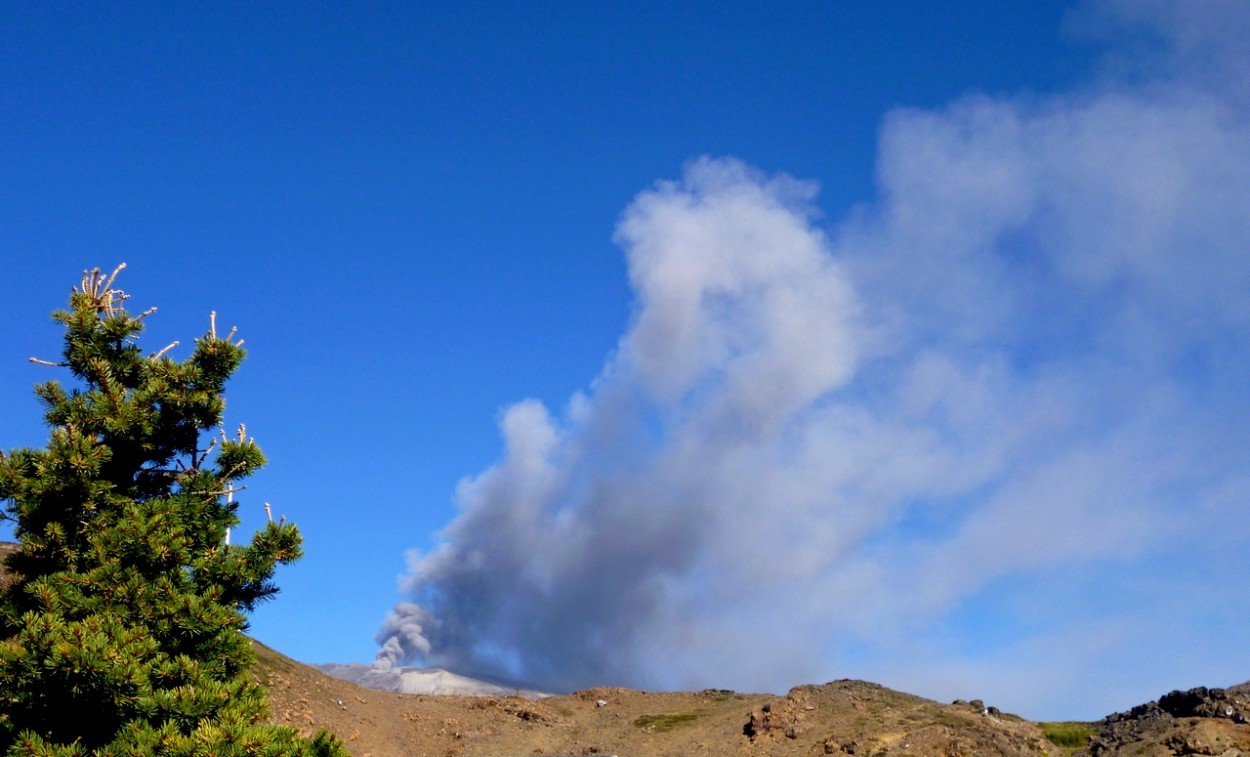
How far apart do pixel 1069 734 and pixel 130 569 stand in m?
49.7

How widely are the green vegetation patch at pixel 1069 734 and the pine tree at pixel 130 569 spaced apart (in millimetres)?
45454

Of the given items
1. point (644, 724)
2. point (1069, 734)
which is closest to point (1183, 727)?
point (1069, 734)

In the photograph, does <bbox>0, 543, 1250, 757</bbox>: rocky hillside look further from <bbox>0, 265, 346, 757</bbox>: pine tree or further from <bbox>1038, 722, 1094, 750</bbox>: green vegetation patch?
<bbox>0, 265, 346, 757</bbox>: pine tree

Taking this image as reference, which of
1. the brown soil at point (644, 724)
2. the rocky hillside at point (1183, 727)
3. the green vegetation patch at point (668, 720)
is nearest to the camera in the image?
the rocky hillside at point (1183, 727)

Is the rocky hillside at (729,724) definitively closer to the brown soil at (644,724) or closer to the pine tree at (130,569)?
the brown soil at (644,724)

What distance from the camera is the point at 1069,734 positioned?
50.0 metres

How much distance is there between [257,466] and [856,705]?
4718 centimetres

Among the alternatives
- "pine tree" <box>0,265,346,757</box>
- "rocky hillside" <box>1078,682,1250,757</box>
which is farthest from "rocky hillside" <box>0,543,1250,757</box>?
"pine tree" <box>0,265,346,757</box>

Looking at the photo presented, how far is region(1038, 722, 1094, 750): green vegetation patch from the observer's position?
48812 mm

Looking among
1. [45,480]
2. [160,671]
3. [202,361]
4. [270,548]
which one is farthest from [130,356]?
[160,671]

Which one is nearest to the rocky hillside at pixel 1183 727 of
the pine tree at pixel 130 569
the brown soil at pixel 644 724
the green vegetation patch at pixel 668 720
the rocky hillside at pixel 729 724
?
the rocky hillside at pixel 729 724

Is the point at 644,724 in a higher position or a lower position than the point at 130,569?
higher

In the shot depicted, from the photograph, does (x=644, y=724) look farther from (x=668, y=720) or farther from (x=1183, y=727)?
(x=1183, y=727)

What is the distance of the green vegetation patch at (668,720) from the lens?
61.9 m
